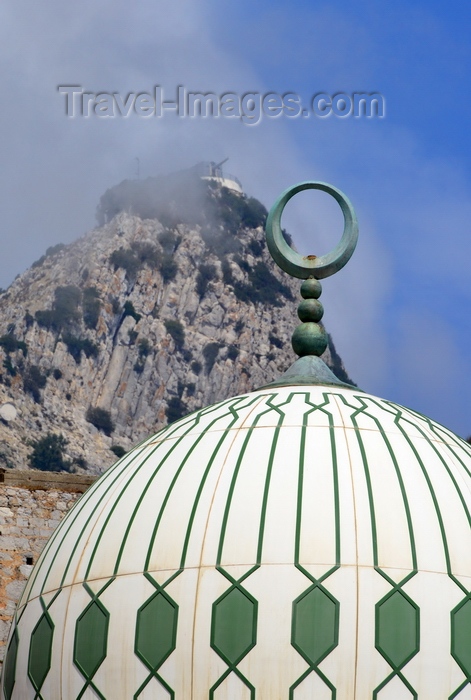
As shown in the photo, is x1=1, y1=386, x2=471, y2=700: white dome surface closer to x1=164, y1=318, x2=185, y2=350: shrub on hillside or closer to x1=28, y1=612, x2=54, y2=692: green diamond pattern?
x1=28, y1=612, x2=54, y2=692: green diamond pattern

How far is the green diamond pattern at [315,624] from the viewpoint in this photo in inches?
334

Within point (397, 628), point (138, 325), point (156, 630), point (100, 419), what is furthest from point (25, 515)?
point (138, 325)

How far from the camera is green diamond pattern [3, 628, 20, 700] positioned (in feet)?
31.5

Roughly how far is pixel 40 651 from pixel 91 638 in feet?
1.54

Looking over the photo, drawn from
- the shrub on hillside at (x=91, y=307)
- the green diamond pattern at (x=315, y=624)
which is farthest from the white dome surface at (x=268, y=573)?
the shrub on hillside at (x=91, y=307)

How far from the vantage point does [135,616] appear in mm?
8914

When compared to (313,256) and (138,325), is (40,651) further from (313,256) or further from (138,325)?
(138,325)

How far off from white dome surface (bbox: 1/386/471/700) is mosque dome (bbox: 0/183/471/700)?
0.01m

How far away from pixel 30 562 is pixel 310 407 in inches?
315

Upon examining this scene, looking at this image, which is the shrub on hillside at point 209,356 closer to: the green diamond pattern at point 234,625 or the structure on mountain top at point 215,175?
the structure on mountain top at point 215,175

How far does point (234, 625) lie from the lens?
8.62m

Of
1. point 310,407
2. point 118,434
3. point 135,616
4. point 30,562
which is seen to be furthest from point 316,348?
point 118,434

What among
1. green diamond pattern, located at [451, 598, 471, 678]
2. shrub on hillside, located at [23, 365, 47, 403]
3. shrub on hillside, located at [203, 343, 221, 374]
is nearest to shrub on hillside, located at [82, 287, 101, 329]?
shrub on hillside, located at [23, 365, 47, 403]

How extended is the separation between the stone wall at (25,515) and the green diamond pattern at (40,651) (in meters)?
7.71
